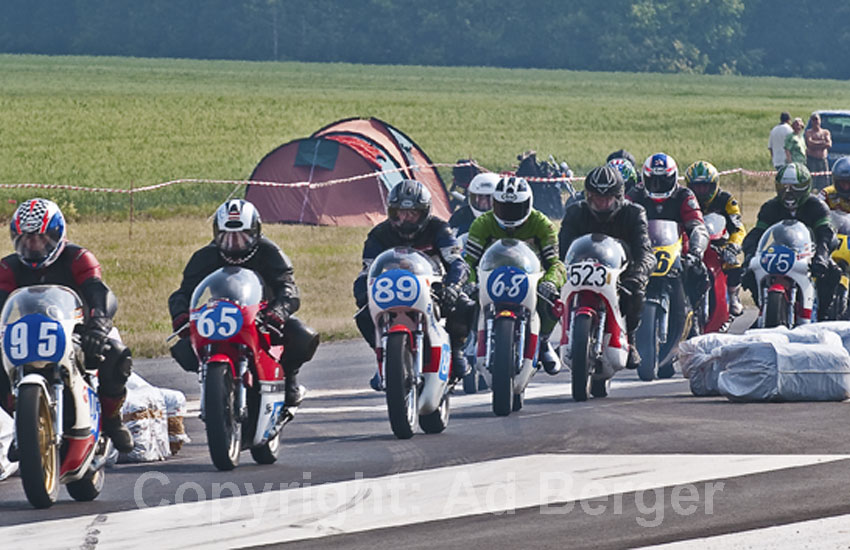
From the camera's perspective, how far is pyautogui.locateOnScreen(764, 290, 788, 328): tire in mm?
15320

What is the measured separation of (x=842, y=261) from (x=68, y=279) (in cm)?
871

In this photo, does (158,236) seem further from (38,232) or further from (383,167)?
(38,232)

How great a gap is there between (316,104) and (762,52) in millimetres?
62974

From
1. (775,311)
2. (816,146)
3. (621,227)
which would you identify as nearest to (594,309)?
(621,227)

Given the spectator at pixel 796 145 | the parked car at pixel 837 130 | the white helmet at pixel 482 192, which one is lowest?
the white helmet at pixel 482 192

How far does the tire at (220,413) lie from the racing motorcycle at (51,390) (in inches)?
27.7

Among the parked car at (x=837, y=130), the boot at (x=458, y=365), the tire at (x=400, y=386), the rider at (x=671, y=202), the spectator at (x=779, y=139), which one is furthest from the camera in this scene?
the parked car at (x=837, y=130)

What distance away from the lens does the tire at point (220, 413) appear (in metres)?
10.1

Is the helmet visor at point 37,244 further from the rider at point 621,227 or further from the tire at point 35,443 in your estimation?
the rider at point 621,227

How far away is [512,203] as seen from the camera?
1332 cm

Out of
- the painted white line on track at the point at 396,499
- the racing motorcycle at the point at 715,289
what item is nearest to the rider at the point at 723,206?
the racing motorcycle at the point at 715,289

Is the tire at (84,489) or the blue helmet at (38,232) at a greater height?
the blue helmet at (38,232)

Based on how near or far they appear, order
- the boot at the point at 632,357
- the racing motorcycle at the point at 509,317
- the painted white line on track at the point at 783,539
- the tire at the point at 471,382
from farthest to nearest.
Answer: the tire at the point at 471,382 → the boot at the point at 632,357 → the racing motorcycle at the point at 509,317 → the painted white line on track at the point at 783,539

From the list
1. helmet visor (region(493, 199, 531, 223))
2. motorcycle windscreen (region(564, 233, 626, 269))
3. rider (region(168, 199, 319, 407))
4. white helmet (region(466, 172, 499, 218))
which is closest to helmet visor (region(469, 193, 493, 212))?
white helmet (region(466, 172, 499, 218))
